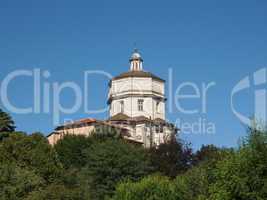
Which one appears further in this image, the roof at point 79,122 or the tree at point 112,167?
the roof at point 79,122

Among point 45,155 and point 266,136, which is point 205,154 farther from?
point 266,136

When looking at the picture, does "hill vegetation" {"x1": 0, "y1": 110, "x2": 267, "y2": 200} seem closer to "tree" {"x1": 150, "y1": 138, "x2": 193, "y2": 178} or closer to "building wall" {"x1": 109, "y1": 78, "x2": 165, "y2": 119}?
"tree" {"x1": 150, "y1": 138, "x2": 193, "y2": 178}

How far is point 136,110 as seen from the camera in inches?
3597

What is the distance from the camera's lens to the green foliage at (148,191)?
137 ft

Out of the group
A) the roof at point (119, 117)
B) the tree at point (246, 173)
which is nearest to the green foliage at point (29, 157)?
the tree at point (246, 173)

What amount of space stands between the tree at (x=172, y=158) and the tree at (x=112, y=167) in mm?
1524

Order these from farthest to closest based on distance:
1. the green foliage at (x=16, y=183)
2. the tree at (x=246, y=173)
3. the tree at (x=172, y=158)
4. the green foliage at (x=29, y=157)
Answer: the tree at (x=172, y=158), the green foliage at (x=29, y=157), the green foliage at (x=16, y=183), the tree at (x=246, y=173)

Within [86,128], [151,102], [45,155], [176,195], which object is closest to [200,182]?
[176,195]

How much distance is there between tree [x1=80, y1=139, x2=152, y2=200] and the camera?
2144 inches

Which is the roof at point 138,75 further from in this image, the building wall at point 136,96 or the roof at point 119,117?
the roof at point 119,117

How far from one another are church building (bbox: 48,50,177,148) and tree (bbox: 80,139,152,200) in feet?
80.8

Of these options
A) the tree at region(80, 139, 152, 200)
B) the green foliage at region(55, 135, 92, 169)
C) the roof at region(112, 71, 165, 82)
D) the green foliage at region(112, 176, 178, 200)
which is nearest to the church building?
the roof at region(112, 71, 165, 82)

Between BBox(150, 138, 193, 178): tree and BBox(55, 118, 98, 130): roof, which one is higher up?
BBox(55, 118, 98, 130): roof

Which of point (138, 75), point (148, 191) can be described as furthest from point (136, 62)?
point (148, 191)
